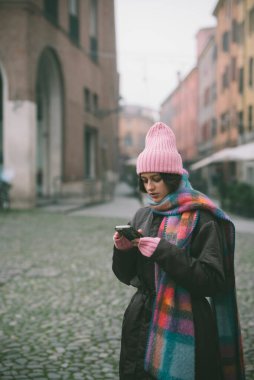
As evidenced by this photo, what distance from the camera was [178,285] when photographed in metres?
1.99

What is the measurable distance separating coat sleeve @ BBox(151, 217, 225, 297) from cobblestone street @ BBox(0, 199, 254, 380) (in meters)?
1.91

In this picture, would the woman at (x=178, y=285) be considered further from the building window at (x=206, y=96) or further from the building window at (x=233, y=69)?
the building window at (x=206, y=96)

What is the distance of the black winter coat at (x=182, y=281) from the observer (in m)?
1.91

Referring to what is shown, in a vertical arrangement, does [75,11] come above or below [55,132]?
above

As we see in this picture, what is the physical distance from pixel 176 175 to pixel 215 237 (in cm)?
34

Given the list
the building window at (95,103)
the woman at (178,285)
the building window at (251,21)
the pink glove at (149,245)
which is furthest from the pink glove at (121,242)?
the building window at (251,21)

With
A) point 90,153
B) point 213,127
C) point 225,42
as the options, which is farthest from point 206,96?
point 90,153

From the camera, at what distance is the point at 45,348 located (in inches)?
160

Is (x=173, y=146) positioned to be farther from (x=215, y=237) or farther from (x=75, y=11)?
(x=75, y=11)

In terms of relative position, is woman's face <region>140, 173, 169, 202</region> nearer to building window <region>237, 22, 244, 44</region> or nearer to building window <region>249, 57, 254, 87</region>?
building window <region>249, 57, 254, 87</region>

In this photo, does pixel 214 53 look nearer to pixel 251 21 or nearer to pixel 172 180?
pixel 251 21

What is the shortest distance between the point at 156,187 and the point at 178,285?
449 millimetres

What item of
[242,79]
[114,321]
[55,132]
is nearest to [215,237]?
[114,321]

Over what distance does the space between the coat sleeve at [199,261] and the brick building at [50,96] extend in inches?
641
